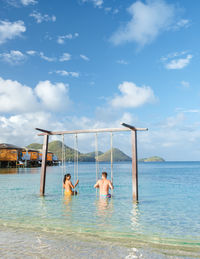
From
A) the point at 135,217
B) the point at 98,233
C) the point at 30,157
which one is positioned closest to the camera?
the point at 98,233

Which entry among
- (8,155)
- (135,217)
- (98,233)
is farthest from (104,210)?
(8,155)

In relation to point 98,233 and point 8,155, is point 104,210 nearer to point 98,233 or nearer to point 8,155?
point 98,233

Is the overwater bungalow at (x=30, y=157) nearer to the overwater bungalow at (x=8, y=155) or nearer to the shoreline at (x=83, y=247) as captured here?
the overwater bungalow at (x=8, y=155)

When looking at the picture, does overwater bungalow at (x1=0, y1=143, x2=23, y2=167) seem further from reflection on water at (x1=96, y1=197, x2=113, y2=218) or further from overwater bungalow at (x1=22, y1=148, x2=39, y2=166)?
reflection on water at (x1=96, y1=197, x2=113, y2=218)

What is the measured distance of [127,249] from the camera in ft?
16.0

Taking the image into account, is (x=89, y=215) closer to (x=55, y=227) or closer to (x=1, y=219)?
(x=55, y=227)

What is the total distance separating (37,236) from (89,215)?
311 centimetres

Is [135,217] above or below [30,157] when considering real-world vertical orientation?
below

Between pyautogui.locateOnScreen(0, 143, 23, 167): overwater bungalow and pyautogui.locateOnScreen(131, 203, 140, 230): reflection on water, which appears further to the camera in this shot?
pyautogui.locateOnScreen(0, 143, 23, 167): overwater bungalow

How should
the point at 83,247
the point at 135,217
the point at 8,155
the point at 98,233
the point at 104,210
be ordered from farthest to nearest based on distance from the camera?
1. the point at 8,155
2. the point at 104,210
3. the point at 135,217
4. the point at 98,233
5. the point at 83,247

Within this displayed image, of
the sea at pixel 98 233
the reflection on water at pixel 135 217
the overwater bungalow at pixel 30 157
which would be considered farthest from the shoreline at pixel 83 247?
the overwater bungalow at pixel 30 157

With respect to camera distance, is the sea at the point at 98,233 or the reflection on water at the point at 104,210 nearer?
the sea at the point at 98,233

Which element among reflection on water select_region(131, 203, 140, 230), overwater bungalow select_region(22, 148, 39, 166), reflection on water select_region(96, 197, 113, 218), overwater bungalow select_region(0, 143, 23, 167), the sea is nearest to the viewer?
the sea

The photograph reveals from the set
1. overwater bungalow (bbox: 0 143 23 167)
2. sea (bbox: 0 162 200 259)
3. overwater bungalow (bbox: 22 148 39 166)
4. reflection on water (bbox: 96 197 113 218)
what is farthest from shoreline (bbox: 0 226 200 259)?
overwater bungalow (bbox: 22 148 39 166)
